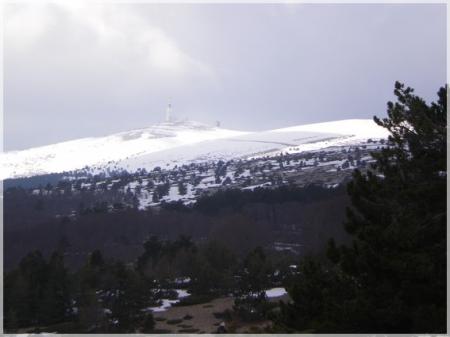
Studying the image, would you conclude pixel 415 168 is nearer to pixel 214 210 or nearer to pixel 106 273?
pixel 106 273

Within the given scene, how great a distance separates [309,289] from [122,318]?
19.6m

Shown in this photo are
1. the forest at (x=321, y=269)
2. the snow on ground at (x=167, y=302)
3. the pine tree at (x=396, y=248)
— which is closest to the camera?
the pine tree at (x=396, y=248)

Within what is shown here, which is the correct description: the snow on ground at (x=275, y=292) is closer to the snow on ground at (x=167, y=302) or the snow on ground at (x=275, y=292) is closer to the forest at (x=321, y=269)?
the forest at (x=321, y=269)

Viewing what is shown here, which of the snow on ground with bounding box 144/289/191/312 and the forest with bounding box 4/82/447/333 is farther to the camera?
the snow on ground with bounding box 144/289/191/312

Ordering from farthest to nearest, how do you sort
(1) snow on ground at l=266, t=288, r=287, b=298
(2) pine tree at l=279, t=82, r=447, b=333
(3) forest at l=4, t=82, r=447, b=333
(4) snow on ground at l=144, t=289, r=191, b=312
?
1. (1) snow on ground at l=266, t=288, r=287, b=298
2. (4) snow on ground at l=144, t=289, r=191, b=312
3. (3) forest at l=4, t=82, r=447, b=333
4. (2) pine tree at l=279, t=82, r=447, b=333

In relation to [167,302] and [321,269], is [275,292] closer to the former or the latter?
[167,302]

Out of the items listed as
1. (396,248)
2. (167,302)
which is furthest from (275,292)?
(396,248)

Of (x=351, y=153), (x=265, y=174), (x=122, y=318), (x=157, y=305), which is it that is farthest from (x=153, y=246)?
(x=351, y=153)

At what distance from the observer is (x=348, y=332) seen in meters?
10.2

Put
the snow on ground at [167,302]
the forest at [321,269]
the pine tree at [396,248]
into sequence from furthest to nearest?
the snow on ground at [167,302] → the forest at [321,269] → the pine tree at [396,248]

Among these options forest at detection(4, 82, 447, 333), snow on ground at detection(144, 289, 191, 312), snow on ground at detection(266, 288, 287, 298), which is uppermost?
forest at detection(4, 82, 447, 333)

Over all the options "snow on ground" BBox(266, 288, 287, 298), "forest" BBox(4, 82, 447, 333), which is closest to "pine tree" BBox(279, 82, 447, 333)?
"forest" BBox(4, 82, 447, 333)

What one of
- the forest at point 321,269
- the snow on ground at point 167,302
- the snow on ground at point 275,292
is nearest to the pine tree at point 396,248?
the forest at point 321,269

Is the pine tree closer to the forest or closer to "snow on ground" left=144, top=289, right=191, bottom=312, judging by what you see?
the forest
